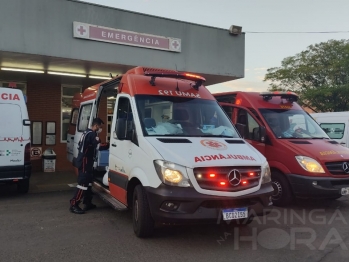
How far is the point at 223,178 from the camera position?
4.60 m

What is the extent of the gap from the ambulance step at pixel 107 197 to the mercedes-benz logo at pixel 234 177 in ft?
6.11

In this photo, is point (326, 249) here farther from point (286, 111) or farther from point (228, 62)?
point (228, 62)

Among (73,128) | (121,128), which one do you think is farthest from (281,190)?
(73,128)

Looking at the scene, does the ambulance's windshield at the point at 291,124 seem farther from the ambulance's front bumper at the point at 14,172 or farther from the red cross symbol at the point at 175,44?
the ambulance's front bumper at the point at 14,172

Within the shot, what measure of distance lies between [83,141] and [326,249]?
14.1 feet

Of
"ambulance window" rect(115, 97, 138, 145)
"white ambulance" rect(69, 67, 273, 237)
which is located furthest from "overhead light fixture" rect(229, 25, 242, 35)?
"ambulance window" rect(115, 97, 138, 145)

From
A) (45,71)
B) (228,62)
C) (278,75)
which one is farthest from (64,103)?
(278,75)

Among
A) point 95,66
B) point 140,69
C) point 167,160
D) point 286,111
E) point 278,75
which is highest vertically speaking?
point 278,75

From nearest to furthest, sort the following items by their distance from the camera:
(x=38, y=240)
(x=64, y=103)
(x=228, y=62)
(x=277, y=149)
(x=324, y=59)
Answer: (x=38, y=240), (x=277, y=149), (x=228, y=62), (x=64, y=103), (x=324, y=59)

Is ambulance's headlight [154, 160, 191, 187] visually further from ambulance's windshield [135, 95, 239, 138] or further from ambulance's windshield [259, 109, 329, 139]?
ambulance's windshield [259, 109, 329, 139]

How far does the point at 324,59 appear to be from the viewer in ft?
84.6

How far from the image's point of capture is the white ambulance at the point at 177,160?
14.8ft

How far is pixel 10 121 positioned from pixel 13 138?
1.24ft

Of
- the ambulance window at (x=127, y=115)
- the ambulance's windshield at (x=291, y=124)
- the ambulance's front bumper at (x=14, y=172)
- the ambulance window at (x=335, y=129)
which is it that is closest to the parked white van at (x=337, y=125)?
the ambulance window at (x=335, y=129)
